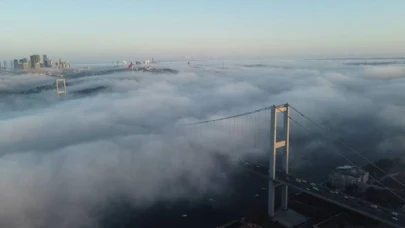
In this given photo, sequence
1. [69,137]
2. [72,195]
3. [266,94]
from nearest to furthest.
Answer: [72,195], [69,137], [266,94]

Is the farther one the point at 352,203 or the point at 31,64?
the point at 31,64

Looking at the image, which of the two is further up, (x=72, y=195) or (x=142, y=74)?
(x=142, y=74)

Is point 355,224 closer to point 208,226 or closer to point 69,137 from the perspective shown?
point 208,226

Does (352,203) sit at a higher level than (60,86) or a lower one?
lower

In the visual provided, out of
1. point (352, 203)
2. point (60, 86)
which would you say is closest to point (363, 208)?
point (352, 203)

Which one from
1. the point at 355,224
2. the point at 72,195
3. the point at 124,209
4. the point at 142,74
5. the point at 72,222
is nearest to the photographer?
the point at 355,224

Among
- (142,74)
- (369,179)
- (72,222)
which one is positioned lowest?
(72,222)

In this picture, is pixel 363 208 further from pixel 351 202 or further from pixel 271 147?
pixel 271 147

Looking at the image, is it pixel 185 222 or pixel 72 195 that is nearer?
pixel 185 222

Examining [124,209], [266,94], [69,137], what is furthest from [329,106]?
[124,209]

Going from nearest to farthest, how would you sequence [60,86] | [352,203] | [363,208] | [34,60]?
[363,208] < [352,203] < [60,86] < [34,60]
